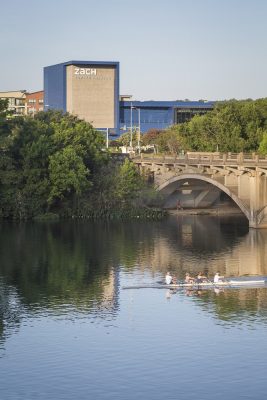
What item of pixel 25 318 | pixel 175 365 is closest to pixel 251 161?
pixel 25 318

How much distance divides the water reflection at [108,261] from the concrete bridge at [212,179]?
12.1 feet

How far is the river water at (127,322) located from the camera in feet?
158

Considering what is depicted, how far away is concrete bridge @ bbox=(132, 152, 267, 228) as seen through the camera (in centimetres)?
10462

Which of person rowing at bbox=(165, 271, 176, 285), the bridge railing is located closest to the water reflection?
person rowing at bbox=(165, 271, 176, 285)

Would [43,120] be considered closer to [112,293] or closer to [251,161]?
[251,161]

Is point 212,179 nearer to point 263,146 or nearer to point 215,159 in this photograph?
point 215,159

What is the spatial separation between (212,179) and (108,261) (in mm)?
33558

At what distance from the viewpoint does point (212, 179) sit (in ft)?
372

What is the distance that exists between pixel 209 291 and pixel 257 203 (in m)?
35.7

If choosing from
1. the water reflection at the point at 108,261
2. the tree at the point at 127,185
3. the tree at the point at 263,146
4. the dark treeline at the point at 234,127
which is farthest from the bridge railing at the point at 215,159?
the dark treeline at the point at 234,127

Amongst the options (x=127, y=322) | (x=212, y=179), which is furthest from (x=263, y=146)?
(x=127, y=322)

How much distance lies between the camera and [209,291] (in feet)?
228

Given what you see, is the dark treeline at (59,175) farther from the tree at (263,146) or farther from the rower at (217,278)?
the rower at (217,278)

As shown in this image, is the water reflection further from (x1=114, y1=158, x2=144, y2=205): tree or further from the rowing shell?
(x1=114, y1=158, x2=144, y2=205): tree
